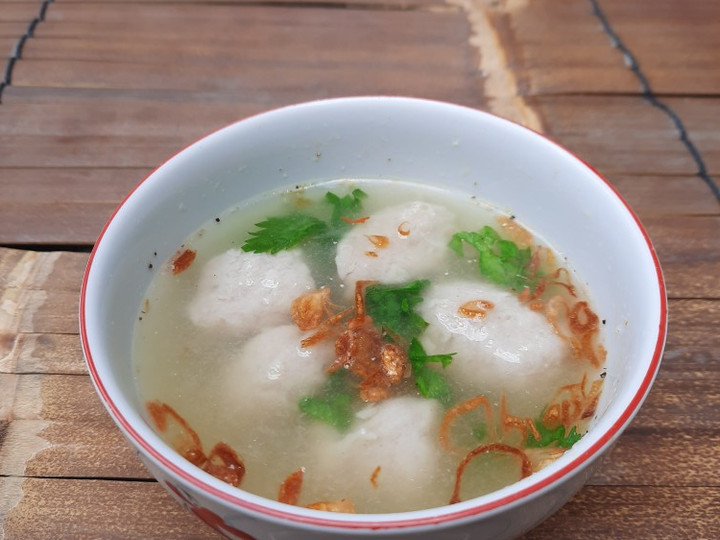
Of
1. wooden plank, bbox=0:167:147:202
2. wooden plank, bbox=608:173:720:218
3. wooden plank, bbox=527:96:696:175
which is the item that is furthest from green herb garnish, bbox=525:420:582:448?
wooden plank, bbox=0:167:147:202

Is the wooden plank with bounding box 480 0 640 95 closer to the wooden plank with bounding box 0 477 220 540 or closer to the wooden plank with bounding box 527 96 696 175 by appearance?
the wooden plank with bounding box 527 96 696 175

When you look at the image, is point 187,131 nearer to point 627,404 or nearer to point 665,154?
point 665,154

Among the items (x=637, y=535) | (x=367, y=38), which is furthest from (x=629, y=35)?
(x=637, y=535)

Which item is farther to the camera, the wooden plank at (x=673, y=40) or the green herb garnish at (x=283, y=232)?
the wooden plank at (x=673, y=40)

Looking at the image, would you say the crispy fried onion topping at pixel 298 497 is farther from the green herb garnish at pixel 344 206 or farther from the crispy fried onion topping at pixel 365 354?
the green herb garnish at pixel 344 206

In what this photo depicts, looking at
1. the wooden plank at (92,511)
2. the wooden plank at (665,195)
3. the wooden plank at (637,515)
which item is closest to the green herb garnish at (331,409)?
the wooden plank at (92,511)

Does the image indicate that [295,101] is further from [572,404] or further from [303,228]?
[572,404]
